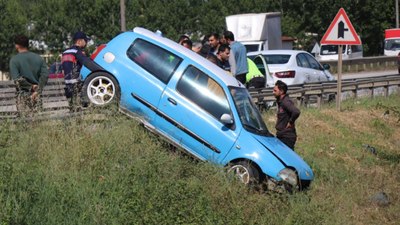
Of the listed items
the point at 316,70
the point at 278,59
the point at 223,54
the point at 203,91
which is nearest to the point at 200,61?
the point at 203,91

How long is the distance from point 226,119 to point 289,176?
1.09 metres

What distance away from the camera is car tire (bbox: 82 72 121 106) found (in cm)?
1055

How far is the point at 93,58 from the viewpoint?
1095 cm

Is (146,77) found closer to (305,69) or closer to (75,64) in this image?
(75,64)

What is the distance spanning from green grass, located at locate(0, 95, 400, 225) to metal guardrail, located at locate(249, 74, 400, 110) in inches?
183

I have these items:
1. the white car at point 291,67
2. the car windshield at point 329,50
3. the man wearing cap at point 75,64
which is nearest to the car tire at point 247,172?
the man wearing cap at point 75,64

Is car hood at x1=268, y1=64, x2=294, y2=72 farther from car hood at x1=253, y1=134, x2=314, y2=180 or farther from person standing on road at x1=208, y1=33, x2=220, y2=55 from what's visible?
car hood at x1=253, y1=134, x2=314, y2=180

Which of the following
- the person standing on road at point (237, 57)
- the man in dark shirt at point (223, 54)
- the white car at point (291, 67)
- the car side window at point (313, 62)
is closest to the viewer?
the man in dark shirt at point (223, 54)

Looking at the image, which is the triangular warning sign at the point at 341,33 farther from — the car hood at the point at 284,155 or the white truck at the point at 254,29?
the white truck at the point at 254,29

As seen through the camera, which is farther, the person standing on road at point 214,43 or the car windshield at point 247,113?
the person standing on road at point 214,43

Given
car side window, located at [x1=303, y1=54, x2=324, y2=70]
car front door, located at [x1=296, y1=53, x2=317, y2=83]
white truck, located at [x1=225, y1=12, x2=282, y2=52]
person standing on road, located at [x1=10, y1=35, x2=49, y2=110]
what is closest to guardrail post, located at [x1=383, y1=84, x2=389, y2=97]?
car side window, located at [x1=303, y1=54, x2=324, y2=70]

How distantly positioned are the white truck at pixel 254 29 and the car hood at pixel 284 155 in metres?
24.5

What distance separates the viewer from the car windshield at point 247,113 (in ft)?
33.0

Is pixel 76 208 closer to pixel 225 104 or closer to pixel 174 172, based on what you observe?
pixel 174 172
